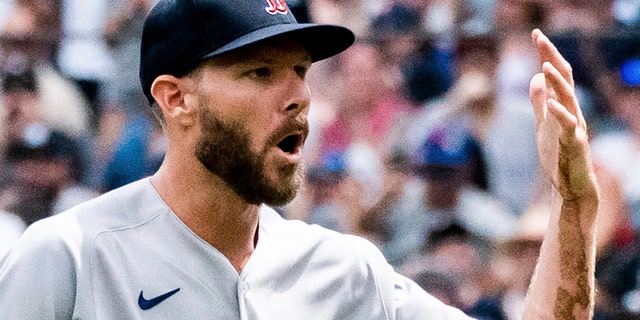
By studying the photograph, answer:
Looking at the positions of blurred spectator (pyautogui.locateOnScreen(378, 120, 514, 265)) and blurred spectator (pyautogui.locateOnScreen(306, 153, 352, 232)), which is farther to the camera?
blurred spectator (pyautogui.locateOnScreen(306, 153, 352, 232))

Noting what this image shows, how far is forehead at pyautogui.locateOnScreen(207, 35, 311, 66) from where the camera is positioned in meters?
3.01

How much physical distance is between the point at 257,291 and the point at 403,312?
0.38 m

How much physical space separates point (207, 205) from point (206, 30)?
435 mm

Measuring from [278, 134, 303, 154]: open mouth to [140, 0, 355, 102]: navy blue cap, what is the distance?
25 centimetres

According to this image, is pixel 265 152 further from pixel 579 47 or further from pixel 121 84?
pixel 121 84

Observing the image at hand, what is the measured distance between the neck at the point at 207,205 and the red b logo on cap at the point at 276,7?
43cm

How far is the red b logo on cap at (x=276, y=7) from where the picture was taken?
307 centimetres

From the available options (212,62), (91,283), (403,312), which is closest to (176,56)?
(212,62)

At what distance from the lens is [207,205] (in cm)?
307

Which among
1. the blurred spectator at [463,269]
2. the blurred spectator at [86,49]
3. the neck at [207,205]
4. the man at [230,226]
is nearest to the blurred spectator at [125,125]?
the blurred spectator at [86,49]

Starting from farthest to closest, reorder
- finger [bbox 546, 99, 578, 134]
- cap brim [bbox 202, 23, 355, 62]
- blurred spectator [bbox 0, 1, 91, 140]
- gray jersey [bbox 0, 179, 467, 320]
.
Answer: blurred spectator [bbox 0, 1, 91, 140]
cap brim [bbox 202, 23, 355, 62]
gray jersey [bbox 0, 179, 467, 320]
finger [bbox 546, 99, 578, 134]

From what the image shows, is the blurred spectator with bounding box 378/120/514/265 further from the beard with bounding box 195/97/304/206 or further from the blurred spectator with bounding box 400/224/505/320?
the beard with bounding box 195/97/304/206

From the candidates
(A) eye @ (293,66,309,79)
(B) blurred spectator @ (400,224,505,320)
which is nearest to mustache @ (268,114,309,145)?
(A) eye @ (293,66,309,79)

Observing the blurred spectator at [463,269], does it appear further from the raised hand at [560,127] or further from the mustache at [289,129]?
the raised hand at [560,127]
